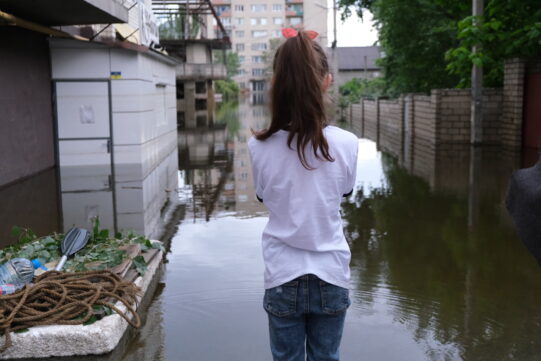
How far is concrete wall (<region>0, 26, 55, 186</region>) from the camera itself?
1182 cm

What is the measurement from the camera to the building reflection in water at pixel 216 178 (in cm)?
978

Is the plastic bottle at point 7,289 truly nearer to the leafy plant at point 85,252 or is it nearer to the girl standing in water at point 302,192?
the leafy plant at point 85,252

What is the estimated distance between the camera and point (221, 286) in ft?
18.7

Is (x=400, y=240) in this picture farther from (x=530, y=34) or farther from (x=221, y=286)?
(x=530, y=34)

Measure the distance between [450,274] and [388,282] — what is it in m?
0.64

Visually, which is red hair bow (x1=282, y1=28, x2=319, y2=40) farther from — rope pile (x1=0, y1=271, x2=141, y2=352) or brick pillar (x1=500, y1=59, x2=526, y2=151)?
brick pillar (x1=500, y1=59, x2=526, y2=151)

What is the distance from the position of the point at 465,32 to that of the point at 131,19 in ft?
27.7

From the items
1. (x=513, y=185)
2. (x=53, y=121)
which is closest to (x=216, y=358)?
(x=513, y=185)

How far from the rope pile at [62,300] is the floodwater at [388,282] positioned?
303mm

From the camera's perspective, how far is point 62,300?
4215mm

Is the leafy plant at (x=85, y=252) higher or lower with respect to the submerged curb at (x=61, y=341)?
higher

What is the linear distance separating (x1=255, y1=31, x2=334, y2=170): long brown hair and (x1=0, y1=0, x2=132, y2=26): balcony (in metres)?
9.27

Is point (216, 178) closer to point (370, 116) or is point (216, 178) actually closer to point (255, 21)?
point (370, 116)

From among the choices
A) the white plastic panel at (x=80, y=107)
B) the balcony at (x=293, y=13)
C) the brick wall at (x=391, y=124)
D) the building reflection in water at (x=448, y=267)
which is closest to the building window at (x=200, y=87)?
the brick wall at (x=391, y=124)
